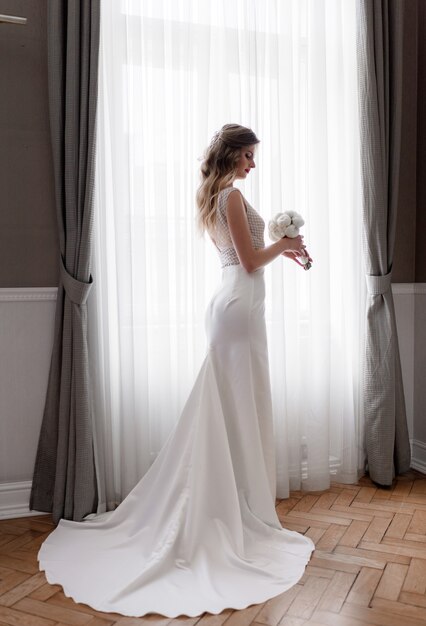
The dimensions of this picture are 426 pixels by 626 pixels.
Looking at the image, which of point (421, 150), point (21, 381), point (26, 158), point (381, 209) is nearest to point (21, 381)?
point (21, 381)

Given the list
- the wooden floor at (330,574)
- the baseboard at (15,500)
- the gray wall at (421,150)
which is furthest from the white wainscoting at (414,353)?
the baseboard at (15,500)

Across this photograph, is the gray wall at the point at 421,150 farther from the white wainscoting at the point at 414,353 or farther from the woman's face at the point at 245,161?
the woman's face at the point at 245,161

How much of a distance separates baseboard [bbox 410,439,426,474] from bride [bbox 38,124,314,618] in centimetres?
132

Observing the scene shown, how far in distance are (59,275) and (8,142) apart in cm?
69

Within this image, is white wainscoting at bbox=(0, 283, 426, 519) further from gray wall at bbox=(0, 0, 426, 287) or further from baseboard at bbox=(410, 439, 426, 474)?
baseboard at bbox=(410, 439, 426, 474)

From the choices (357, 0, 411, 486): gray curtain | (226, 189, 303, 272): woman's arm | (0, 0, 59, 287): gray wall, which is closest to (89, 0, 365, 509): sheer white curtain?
(357, 0, 411, 486): gray curtain

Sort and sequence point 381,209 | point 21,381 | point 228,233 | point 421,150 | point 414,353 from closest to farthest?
point 228,233, point 21,381, point 381,209, point 421,150, point 414,353

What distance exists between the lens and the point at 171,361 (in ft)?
10.2

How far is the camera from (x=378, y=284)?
3.39 meters

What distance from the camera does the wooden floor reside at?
6.74ft

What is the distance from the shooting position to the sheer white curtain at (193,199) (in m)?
2.98

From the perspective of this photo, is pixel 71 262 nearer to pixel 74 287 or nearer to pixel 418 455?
pixel 74 287

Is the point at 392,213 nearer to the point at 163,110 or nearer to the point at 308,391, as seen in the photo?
the point at 308,391

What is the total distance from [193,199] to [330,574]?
184cm
